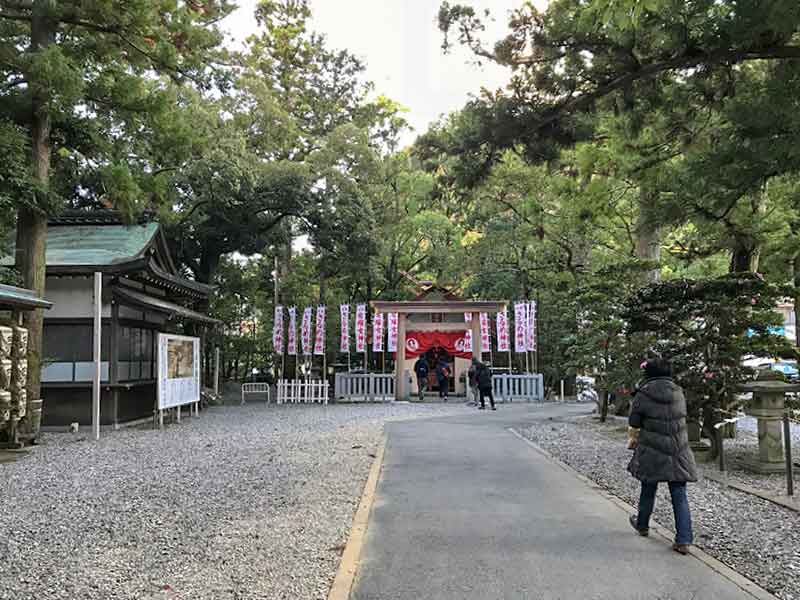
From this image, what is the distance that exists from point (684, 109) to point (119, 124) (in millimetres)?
10879

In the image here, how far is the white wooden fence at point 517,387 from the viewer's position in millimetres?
21922

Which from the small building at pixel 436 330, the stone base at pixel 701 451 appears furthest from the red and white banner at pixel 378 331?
the stone base at pixel 701 451

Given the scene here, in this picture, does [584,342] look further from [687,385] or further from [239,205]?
[239,205]

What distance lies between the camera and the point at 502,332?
22562 millimetres

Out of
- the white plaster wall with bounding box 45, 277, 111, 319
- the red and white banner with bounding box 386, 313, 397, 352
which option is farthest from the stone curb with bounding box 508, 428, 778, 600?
the red and white banner with bounding box 386, 313, 397, 352

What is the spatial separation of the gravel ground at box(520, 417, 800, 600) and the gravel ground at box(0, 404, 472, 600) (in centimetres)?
293

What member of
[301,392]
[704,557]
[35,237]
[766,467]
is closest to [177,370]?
[35,237]

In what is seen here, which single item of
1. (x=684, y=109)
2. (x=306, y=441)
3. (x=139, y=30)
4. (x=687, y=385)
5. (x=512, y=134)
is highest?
(x=139, y=30)

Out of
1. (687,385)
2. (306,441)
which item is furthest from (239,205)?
(687,385)

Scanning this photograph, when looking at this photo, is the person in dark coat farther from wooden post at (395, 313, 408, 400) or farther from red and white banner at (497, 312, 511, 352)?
red and white banner at (497, 312, 511, 352)

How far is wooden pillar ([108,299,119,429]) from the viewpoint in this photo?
13516mm

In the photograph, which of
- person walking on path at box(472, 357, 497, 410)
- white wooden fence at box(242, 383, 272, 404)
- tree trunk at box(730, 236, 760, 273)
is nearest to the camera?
tree trunk at box(730, 236, 760, 273)

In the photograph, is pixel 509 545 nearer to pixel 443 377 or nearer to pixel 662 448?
pixel 662 448

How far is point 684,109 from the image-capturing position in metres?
8.75
